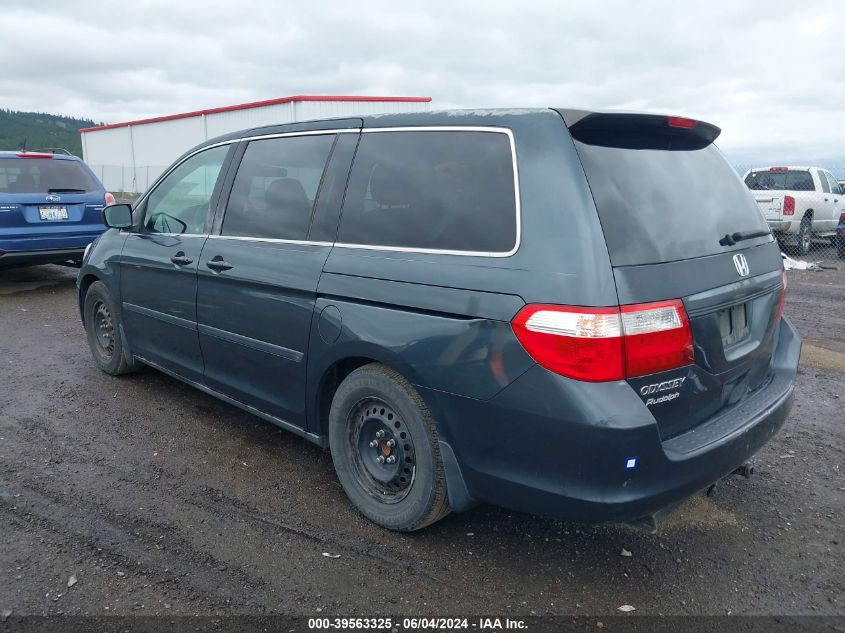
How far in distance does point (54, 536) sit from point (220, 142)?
243 centimetres

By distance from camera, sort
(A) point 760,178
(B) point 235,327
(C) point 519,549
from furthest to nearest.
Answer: (A) point 760,178 < (B) point 235,327 < (C) point 519,549

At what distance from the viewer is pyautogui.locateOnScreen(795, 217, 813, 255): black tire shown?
44.8ft

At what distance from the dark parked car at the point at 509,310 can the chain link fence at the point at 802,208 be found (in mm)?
11439

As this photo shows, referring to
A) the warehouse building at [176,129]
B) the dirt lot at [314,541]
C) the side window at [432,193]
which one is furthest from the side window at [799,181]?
the side window at [432,193]

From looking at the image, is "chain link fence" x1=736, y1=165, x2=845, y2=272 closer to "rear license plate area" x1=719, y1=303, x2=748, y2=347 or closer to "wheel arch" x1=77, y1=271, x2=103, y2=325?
"rear license plate area" x1=719, y1=303, x2=748, y2=347

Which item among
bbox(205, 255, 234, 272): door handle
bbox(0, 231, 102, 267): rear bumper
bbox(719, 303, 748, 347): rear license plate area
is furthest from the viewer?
bbox(0, 231, 102, 267): rear bumper

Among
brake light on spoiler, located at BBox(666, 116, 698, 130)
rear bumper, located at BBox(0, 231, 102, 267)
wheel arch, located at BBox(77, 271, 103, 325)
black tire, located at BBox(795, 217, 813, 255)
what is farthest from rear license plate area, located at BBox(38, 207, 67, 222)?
black tire, located at BBox(795, 217, 813, 255)

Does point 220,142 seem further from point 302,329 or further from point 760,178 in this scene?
point 760,178

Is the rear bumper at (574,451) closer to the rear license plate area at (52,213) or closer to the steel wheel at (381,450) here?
the steel wheel at (381,450)

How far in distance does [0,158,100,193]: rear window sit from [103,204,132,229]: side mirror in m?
4.68

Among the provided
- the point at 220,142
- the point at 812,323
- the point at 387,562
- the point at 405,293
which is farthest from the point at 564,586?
the point at 812,323

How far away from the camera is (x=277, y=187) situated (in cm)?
361

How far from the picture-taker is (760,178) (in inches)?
574

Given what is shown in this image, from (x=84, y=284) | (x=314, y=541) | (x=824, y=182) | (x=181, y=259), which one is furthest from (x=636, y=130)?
(x=824, y=182)
